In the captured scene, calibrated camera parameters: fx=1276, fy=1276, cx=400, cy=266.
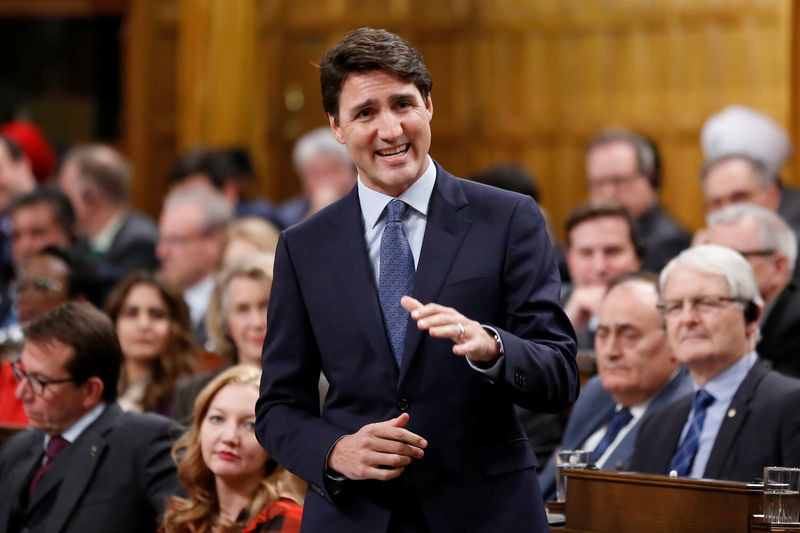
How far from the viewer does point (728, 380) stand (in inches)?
150

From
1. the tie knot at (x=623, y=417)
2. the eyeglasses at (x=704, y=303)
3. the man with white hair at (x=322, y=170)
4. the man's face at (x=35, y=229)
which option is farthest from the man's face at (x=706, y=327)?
the man's face at (x=35, y=229)

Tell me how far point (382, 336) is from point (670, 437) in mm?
1768

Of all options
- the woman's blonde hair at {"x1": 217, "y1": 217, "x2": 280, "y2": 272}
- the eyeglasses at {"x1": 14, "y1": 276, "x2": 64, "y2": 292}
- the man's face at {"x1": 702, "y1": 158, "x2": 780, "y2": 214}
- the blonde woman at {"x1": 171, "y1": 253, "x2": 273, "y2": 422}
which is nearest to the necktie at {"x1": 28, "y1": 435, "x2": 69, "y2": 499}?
the blonde woman at {"x1": 171, "y1": 253, "x2": 273, "y2": 422}

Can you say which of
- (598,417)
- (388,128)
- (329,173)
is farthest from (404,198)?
(329,173)

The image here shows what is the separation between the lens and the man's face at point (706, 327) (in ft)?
12.5

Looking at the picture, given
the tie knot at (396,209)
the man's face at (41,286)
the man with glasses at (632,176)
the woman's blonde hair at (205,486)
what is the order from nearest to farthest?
the tie knot at (396,209)
the woman's blonde hair at (205,486)
the man's face at (41,286)
the man with glasses at (632,176)

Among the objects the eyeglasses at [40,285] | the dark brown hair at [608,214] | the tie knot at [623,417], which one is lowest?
the tie knot at [623,417]

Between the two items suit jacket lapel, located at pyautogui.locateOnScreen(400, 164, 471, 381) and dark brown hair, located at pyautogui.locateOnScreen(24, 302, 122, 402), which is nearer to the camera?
suit jacket lapel, located at pyautogui.locateOnScreen(400, 164, 471, 381)

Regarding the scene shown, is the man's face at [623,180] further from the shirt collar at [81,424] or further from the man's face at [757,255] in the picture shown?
the shirt collar at [81,424]

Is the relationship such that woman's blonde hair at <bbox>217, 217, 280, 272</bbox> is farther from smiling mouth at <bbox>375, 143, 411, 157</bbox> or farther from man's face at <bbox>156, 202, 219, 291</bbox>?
smiling mouth at <bbox>375, 143, 411, 157</bbox>

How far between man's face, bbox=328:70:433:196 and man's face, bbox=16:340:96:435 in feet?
6.01

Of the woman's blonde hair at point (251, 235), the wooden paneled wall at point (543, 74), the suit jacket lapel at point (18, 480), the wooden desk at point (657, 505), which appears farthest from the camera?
the wooden paneled wall at point (543, 74)

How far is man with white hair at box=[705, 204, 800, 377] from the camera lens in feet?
15.0

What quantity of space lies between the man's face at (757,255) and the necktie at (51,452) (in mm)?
2404
